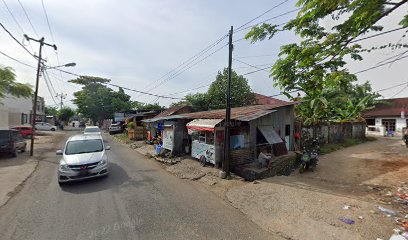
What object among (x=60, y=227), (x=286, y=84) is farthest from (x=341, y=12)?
(x=60, y=227)

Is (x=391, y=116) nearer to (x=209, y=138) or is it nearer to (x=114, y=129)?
(x=209, y=138)

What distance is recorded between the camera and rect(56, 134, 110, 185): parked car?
23.4 ft

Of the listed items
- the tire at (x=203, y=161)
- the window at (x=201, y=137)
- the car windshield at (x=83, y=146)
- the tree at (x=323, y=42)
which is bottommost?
the tire at (x=203, y=161)

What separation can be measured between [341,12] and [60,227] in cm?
846

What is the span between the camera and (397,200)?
234 inches

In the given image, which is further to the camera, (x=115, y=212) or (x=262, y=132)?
(x=262, y=132)

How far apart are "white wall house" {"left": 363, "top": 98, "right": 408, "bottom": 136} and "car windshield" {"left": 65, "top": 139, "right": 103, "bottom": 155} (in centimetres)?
3158

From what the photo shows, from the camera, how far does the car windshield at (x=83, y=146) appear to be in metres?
8.37

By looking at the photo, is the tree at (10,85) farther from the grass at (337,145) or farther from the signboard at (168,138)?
the grass at (337,145)

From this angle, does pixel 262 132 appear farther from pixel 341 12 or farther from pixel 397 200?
pixel 341 12

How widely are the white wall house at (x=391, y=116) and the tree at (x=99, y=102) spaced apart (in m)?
42.3

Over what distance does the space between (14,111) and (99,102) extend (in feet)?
46.1

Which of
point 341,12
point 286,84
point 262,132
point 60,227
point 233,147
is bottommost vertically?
point 60,227

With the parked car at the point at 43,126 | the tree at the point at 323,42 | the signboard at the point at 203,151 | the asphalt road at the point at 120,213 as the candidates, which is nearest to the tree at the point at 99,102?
the parked car at the point at 43,126
